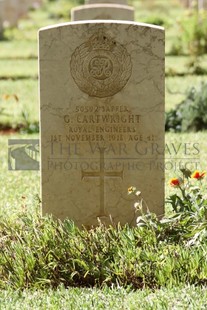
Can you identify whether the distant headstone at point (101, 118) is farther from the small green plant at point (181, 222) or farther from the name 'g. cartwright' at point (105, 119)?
the small green plant at point (181, 222)

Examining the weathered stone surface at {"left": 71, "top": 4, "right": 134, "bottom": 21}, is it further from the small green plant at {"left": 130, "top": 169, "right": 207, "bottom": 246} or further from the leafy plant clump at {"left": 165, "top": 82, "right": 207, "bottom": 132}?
the small green plant at {"left": 130, "top": 169, "right": 207, "bottom": 246}

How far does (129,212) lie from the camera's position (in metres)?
5.98

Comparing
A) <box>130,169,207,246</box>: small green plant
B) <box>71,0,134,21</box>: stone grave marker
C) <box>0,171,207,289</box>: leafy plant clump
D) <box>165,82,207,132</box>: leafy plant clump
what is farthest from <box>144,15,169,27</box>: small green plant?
<box>0,171,207,289</box>: leafy plant clump

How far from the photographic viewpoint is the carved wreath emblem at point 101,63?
228 inches

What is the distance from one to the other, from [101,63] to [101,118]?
348mm

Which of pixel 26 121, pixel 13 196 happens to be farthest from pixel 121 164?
pixel 26 121

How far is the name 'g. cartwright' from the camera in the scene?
5.85m

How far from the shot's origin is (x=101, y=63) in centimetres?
580

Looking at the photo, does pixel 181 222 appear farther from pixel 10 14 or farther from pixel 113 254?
pixel 10 14

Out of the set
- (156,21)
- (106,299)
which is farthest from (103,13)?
(156,21)

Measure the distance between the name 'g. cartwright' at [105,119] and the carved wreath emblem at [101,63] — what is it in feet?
0.66

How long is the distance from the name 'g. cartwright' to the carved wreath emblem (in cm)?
20

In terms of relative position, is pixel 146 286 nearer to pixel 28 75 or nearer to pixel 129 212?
pixel 129 212

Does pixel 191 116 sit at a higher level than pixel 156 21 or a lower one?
lower
